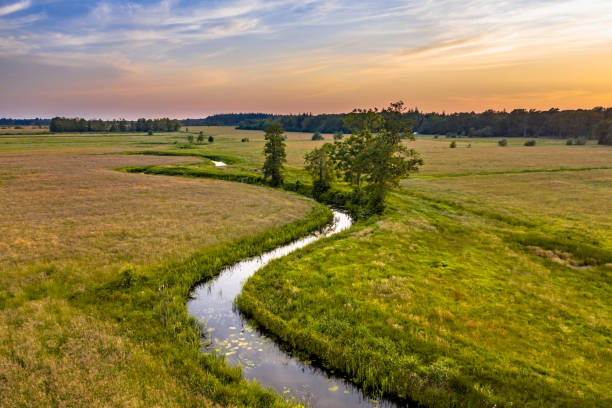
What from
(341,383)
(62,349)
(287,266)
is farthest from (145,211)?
(341,383)

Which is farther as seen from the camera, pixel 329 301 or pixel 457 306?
pixel 329 301

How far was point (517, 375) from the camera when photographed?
12.6 metres

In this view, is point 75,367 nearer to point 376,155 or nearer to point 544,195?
point 376,155

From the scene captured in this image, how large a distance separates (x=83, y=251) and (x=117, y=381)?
16.9 metres

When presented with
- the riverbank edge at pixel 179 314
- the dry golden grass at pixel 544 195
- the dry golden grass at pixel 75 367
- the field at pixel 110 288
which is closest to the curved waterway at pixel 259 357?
the riverbank edge at pixel 179 314

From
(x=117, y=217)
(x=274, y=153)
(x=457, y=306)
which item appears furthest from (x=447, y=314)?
(x=274, y=153)

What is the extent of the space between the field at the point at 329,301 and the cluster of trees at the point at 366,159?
4.44m

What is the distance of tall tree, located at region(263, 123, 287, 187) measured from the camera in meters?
57.8

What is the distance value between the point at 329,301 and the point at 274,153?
4263 centimetres

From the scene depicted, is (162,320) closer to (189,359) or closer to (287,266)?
(189,359)

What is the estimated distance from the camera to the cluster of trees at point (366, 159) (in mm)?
40969

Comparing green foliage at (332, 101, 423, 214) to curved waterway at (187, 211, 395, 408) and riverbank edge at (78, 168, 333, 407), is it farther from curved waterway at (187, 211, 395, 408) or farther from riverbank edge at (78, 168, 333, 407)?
curved waterway at (187, 211, 395, 408)

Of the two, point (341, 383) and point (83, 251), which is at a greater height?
point (83, 251)

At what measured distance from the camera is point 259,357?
1455cm
